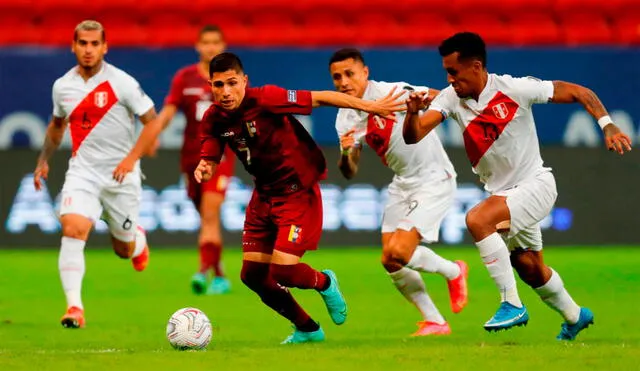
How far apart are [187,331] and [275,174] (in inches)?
49.5

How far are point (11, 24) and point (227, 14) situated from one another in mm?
3080

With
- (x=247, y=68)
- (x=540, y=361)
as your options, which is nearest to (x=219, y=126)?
(x=540, y=361)

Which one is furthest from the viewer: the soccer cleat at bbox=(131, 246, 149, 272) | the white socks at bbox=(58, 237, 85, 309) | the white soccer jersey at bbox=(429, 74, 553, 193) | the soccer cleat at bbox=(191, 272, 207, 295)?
the soccer cleat at bbox=(191, 272, 207, 295)

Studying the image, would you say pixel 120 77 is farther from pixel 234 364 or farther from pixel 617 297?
pixel 617 297

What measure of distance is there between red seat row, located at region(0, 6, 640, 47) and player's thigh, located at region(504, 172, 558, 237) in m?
10.2

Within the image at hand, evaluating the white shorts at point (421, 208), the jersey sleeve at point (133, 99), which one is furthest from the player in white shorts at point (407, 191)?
the jersey sleeve at point (133, 99)

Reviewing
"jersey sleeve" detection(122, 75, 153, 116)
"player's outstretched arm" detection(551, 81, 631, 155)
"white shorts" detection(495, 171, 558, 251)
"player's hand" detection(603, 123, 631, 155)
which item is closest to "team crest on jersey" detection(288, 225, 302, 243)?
"white shorts" detection(495, 171, 558, 251)

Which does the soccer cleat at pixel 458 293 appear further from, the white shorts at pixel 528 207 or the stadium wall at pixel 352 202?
the stadium wall at pixel 352 202

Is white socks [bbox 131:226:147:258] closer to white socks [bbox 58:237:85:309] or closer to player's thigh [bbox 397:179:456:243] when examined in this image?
white socks [bbox 58:237:85:309]

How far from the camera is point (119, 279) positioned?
13508mm

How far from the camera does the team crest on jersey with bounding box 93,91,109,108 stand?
1010cm

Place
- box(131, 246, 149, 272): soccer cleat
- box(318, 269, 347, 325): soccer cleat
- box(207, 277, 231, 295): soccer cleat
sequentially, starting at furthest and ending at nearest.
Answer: box(207, 277, 231, 295): soccer cleat < box(131, 246, 149, 272): soccer cleat < box(318, 269, 347, 325): soccer cleat

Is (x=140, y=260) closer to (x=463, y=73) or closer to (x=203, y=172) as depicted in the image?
(x=203, y=172)

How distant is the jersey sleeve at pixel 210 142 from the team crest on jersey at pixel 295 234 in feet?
2.11
